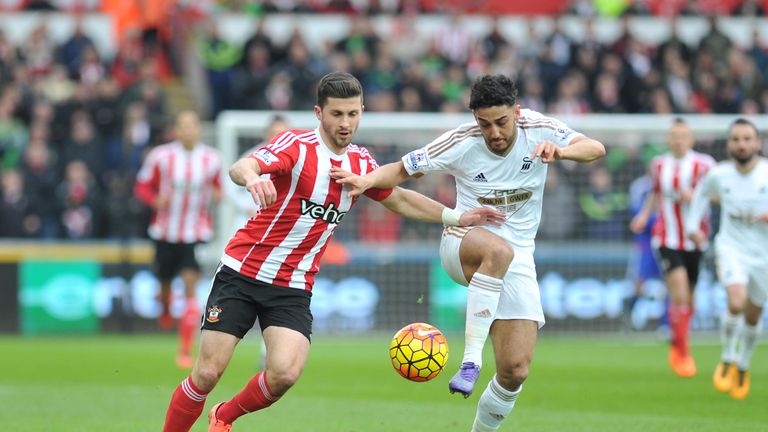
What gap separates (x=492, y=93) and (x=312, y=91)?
41.1 feet

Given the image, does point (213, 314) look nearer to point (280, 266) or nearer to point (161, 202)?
point (280, 266)

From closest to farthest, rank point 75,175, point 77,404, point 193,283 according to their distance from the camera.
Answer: point 77,404
point 193,283
point 75,175

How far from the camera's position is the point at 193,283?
1359 cm

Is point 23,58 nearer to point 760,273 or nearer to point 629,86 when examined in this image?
point 629,86

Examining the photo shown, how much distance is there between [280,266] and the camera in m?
7.16

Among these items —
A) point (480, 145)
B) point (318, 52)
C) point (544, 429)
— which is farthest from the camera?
point (318, 52)

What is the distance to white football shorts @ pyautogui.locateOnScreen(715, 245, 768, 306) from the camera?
444 inches

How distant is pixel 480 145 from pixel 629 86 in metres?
13.5

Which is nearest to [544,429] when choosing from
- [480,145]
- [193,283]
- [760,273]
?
[480,145]

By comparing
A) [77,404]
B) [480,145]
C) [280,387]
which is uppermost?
[480,145]

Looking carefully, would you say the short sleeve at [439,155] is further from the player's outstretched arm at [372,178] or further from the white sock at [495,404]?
the white sock at [495,404]

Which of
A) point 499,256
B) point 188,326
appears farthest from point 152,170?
point 499,256

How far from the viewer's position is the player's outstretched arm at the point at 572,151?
7.13m

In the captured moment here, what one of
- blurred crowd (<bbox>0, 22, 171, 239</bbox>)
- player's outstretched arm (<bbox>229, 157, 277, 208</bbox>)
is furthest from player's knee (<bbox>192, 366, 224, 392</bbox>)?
blurred crowd (<bbox>0, 22, 171, 239</bbox>)
